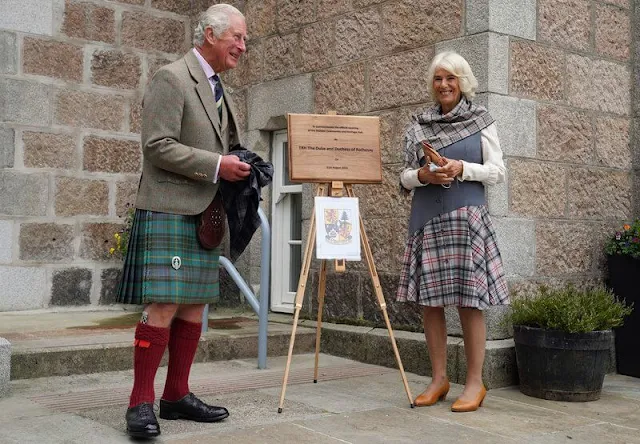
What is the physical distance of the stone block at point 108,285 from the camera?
20.3ft

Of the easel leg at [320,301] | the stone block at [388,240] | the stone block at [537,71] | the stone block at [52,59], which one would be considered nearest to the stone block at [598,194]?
the stone block at [537,71]

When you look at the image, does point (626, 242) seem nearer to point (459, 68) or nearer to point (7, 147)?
point (459, 68)

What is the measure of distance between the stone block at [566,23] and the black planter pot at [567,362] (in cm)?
177

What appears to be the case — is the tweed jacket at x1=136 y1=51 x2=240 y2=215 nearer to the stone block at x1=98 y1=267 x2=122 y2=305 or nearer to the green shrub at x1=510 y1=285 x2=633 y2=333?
the green shrub at x1=510 y1=285 x2=633 y2=333

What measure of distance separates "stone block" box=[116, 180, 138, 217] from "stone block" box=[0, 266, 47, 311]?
29.1 inches

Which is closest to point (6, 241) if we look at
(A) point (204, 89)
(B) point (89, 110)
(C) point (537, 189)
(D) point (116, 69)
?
(B) point (89, 110)

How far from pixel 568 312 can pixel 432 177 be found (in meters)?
1.04

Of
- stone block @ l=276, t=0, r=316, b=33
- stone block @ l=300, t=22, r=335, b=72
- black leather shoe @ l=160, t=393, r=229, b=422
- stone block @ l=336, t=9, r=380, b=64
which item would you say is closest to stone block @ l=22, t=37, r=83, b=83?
stone block @ l=276, t=0, r=316, b=33

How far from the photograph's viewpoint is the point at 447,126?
3.88 meters

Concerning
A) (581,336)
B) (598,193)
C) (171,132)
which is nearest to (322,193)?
(171,132)

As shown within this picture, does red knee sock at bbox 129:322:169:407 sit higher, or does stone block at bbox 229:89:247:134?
stone block at bbox 229:89:247:134

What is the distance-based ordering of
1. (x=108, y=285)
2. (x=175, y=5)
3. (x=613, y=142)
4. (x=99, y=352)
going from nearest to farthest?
(x=99, y=352), (x=613, y=142), (x=108, y=285), (x=175, y=5)

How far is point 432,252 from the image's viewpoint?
3887 millimetres

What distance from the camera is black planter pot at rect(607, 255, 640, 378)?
4.82 metres
